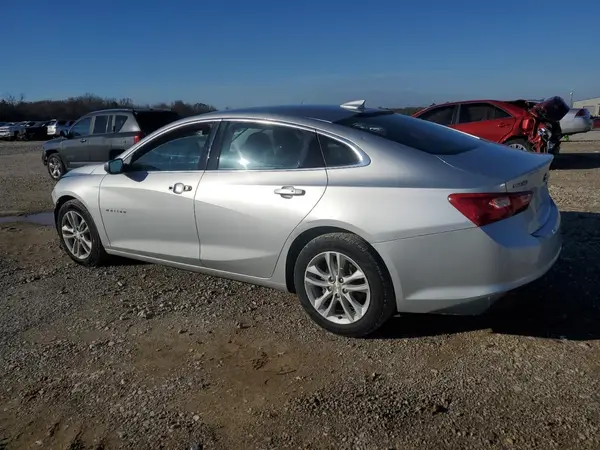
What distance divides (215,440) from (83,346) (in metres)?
1.55

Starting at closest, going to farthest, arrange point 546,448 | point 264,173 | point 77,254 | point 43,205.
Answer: point 546,448 → point 264,173 → point 77,254 → point 43,205

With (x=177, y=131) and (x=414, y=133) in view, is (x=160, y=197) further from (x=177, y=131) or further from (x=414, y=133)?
(x=414, y=133)

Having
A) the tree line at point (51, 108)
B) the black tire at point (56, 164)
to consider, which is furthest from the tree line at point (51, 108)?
the black tire at point (56, 164)

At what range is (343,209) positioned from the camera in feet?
11.9

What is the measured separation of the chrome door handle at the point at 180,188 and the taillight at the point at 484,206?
6.88 feet

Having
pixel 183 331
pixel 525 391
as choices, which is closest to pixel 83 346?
pixel 183 331

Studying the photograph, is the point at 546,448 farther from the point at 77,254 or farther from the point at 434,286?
the point at 77,254

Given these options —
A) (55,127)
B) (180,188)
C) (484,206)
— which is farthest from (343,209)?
(55,127)

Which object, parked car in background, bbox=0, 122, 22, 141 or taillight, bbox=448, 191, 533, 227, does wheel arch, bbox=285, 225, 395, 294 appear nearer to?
taillight, bbox=448, 191, 533, 227

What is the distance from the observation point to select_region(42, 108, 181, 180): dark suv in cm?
1178

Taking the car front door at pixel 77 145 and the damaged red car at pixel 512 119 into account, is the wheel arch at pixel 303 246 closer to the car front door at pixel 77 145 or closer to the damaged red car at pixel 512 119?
the damaged red car at pixel 512 119

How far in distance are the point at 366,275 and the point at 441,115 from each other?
33.1 feet

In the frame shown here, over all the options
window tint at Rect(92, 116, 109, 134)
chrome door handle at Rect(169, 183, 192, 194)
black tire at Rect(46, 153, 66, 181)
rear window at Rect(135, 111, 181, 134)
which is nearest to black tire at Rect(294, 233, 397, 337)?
chrome door handle at Rect(169, 183, 192, 194)

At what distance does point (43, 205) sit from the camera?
948cm
